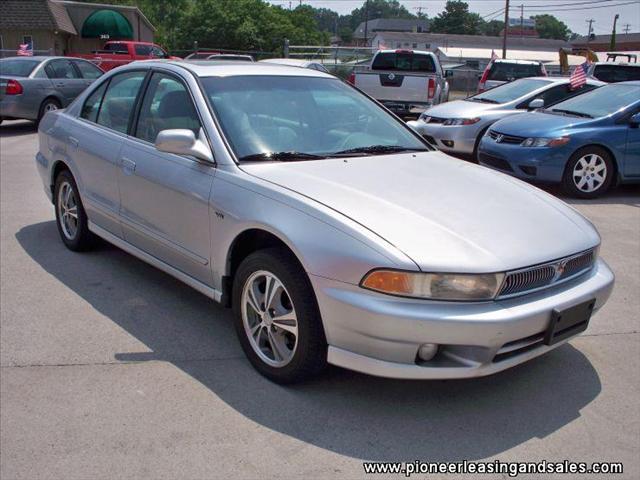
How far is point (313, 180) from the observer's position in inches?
141

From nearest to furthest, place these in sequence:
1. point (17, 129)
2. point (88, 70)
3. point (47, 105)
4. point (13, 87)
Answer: point (13, 87)
point (47, 105)
point (17, 129)
point (88, 70)

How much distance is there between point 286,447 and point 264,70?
260 cm

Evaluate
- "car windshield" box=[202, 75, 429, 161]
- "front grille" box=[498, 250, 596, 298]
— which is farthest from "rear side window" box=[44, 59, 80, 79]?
"front grille" box=[498, 250, 596, 298]

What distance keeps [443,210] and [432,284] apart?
55 cm

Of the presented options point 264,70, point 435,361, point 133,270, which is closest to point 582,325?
point 435,361

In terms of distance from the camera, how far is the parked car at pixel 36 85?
44.8 feet

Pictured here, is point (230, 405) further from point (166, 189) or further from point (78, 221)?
point (78, 221)

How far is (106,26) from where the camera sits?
1492 inches

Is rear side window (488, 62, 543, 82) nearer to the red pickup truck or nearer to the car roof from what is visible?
the red pickup truck

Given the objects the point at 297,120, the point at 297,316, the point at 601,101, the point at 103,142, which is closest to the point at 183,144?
the point at 297,120

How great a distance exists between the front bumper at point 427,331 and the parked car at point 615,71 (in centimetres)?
1447

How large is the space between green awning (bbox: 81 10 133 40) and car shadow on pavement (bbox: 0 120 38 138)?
2350cm

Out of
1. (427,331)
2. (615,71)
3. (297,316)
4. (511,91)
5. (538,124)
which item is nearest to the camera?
(427,331)

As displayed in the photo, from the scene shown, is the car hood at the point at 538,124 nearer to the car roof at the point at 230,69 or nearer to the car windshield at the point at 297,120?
the car windshield at the point at 297,120
